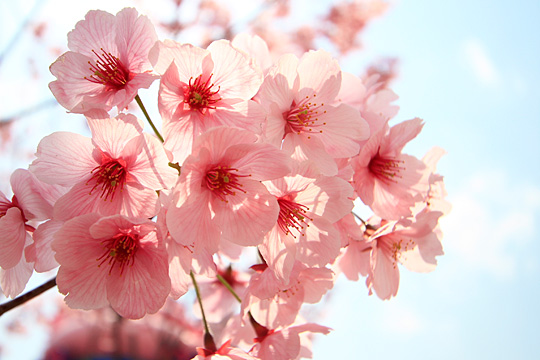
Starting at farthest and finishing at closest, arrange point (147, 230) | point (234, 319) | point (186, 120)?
point (234, 319), point (186, 120), point (147, 230)

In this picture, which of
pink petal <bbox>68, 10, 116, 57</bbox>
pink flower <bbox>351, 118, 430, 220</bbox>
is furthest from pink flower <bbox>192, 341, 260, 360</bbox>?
pink petal <bbox>68, 10, 116, 57</bbox>

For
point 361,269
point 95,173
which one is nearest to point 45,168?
point 95,173

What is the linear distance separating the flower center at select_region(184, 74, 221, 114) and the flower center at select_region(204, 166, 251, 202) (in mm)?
176

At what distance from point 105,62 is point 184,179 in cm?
48

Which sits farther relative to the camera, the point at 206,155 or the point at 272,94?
the point at 272,94

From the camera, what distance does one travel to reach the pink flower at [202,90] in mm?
958

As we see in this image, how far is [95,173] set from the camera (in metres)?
0.99

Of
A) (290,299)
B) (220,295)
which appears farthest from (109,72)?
(220,295)

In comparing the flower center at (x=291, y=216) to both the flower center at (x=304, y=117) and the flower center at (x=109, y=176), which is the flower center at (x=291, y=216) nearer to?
the flower center at (x=304, y=117)

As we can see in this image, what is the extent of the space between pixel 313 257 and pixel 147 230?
44 cm

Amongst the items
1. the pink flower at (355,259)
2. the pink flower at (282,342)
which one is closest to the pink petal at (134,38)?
the pink flower at (355,259)

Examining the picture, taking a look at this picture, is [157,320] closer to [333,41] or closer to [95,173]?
[95,173]

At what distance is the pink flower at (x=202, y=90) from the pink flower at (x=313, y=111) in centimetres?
8

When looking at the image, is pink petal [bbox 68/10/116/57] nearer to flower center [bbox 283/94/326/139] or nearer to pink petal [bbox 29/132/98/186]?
pink petal [bbox 29/132/98/186]
